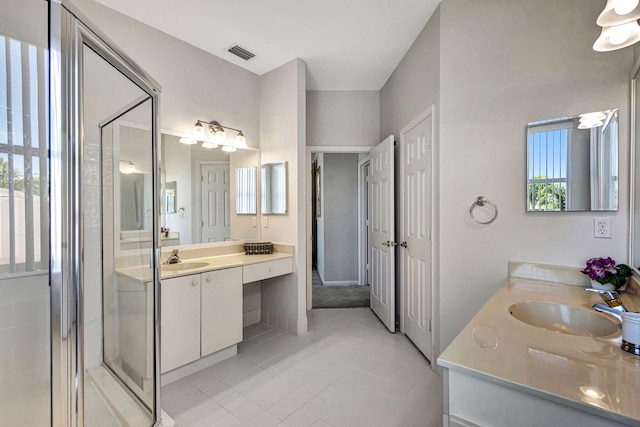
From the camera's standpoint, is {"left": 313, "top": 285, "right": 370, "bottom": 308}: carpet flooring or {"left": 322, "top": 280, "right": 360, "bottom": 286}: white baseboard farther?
{"left": 322, "top": 280, "right": 360, "bottom": 286}: white baseboard

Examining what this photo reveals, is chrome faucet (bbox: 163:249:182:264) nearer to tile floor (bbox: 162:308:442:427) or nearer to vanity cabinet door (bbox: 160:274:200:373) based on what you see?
vanity cabinet door (bbox: 160:274:200:373)

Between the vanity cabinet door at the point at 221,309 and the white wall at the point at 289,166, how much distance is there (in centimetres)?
63

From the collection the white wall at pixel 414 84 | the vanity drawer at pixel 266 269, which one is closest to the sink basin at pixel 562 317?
the white wall at pixel 414 84

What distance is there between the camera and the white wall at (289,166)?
9.18 ft

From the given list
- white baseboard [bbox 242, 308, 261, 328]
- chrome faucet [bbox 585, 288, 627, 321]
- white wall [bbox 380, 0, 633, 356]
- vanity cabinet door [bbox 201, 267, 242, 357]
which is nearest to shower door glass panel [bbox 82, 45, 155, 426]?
vanity cabinet door [bbox 201, 267, 242, 357]

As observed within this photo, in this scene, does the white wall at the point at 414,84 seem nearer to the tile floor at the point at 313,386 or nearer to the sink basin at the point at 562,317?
the sink basin at the point at 562,317

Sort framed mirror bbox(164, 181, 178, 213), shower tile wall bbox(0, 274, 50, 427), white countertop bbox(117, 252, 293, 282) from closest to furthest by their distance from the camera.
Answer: shower tile wall bbox(0, 274, 50, 427), white countertop bbox(117, 252, 293, 282), framed mirror bbox(164, 181, 178, 213)

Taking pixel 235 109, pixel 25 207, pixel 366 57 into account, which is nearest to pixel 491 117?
pixel 366 57

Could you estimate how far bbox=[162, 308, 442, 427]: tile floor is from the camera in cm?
165

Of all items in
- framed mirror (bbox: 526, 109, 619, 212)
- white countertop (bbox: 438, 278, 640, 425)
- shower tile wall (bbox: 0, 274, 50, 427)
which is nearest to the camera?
white countertop (bbox: 438, 278, 640, 425)

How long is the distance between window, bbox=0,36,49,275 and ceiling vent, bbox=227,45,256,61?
1640mm

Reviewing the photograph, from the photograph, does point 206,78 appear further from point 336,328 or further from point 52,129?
point 336,328

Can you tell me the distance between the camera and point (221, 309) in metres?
2.24

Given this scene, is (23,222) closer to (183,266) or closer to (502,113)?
(183,266)
